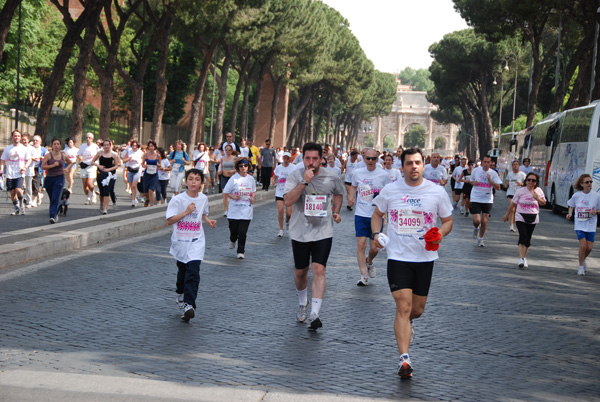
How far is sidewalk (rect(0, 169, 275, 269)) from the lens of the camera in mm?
11367

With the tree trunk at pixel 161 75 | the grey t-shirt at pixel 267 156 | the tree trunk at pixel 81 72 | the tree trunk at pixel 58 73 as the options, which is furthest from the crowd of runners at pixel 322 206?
the tree trunk at pixel 161 75

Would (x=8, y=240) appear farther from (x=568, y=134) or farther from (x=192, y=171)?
(x=568, y=134)

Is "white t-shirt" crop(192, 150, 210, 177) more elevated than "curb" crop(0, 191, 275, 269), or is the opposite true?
"white t-shirt" crop(192, 150, 210, 177)

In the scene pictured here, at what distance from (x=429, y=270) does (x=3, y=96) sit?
166 feet

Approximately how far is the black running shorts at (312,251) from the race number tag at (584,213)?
6459mm

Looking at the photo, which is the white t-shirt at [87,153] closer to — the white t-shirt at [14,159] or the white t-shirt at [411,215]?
the white t-shirt at [14,159]

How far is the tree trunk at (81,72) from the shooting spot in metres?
27.5

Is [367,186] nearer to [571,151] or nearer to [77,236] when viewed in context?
[77,236]

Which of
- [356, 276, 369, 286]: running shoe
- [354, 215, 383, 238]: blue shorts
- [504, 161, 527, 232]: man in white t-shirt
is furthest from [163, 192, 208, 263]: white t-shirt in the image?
[504, 161, 527, 232]: man in white t-shirt

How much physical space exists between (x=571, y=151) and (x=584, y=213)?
14.3 m

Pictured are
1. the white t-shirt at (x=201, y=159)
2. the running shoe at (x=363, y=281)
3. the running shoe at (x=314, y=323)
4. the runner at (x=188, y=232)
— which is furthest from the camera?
the white t-shirt at (x=201, y=159)

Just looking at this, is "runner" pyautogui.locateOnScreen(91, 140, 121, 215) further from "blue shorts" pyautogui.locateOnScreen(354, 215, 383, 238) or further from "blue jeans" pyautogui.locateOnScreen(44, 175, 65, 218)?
"blue shorts" pyautogui.locateOnScreen(354, 215, 383, 238)

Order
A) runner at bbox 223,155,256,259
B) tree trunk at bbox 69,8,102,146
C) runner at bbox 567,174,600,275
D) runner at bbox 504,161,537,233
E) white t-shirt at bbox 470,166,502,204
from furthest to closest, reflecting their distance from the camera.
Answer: tree trunk at bbox 69,8,102,146, runner at bbox 504,161,537,233, white t-shirt at bbox 470,166,502,204, runner at bbox 567,174,600,275, runner at bbox 223,155,256,259

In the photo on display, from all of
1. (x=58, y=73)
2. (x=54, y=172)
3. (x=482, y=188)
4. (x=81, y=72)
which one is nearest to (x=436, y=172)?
(x=482, y=188)
